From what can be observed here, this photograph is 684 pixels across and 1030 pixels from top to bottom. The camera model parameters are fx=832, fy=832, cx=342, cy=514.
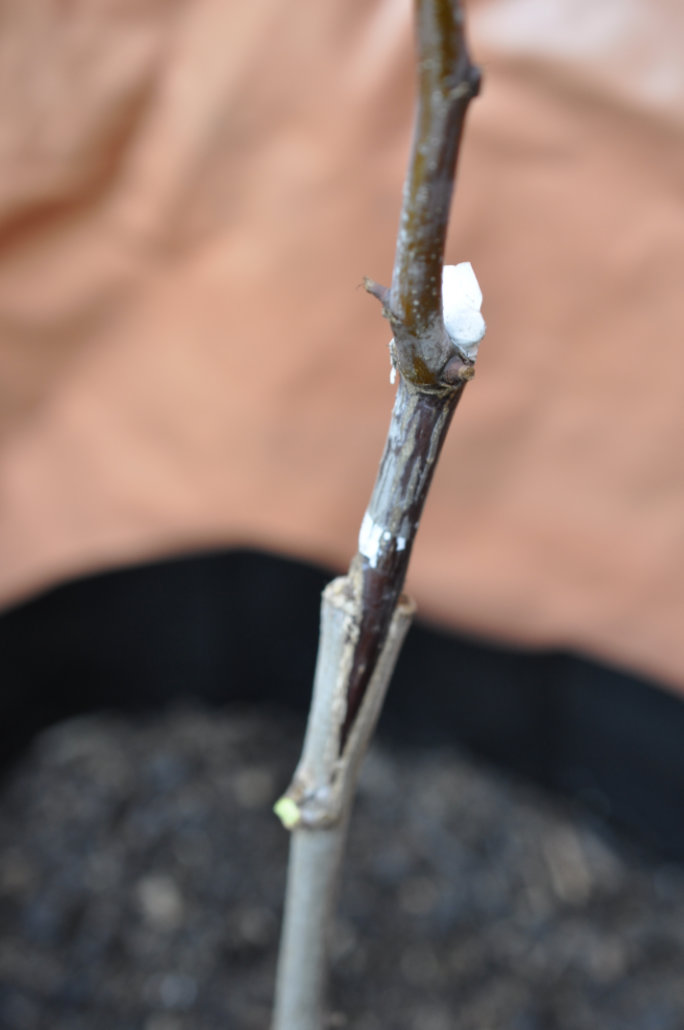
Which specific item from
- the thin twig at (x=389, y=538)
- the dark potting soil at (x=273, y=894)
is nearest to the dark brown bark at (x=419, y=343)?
the thin twig at (x=389, y=538)

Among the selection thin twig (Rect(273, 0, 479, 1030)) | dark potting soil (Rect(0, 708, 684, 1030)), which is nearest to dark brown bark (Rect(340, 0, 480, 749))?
thin twig (Rect(273, 0, 479, 1030))

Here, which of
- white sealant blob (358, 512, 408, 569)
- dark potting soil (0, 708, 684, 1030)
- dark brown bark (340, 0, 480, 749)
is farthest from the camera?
dark potting soil (0, 708, 684, 1030)

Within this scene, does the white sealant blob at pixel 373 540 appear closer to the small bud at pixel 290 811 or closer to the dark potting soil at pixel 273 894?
the small bud at pixel 290 811

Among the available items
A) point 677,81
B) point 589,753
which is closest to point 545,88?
point 677,81

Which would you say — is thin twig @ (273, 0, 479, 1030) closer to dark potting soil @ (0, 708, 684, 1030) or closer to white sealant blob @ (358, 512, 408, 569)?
white sealant blob @ (358, 512, 408, 569)

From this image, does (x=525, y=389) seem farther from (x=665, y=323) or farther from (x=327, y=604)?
(x=327, y=604)

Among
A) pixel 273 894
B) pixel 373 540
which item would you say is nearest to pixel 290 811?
pixel 373 540
